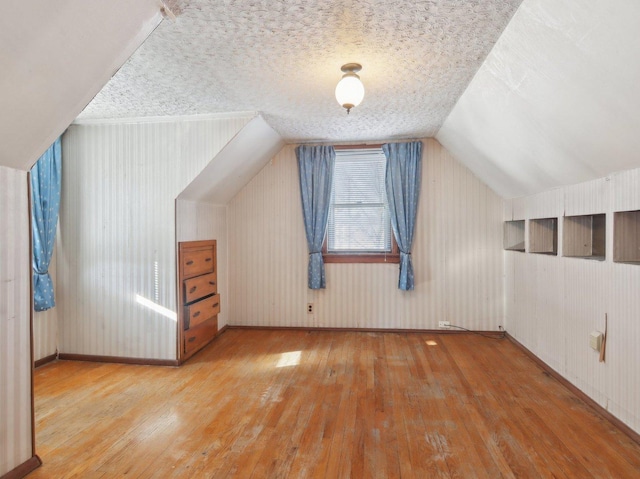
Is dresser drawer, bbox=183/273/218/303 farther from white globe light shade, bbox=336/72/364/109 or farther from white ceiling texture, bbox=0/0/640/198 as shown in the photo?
white globe light shade, bbox=336/72/364/109

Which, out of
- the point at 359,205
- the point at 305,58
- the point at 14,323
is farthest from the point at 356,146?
the point at 14,323

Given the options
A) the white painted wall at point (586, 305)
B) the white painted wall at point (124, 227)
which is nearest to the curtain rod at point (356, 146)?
the white painted wall at point (124, 227)

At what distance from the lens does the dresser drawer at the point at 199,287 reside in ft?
12.0

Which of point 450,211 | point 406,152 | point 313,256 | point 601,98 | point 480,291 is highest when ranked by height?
point 406,152

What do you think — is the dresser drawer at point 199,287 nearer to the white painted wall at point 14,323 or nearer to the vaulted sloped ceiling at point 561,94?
the white painted wall at point 14,323

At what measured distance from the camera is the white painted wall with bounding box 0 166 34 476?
1.84 meters

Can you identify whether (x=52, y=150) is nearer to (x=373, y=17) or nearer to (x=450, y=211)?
(x=373, y=17)

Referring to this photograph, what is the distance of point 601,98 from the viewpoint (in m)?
1.89

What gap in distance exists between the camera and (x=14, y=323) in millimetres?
1911

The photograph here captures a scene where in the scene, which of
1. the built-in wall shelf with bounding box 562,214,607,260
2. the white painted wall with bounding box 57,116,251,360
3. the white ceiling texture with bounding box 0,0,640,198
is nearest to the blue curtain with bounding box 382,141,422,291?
the white ceiling texture with bounding box 0,0,640,198

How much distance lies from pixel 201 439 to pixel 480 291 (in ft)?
11.6

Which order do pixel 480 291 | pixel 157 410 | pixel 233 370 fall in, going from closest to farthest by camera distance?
pixel 157 410, pixel 233 370, pixel 480 291

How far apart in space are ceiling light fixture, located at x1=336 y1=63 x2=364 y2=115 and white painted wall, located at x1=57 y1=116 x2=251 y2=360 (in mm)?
1301

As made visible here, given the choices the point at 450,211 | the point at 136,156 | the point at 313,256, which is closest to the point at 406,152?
the point at 450,211
